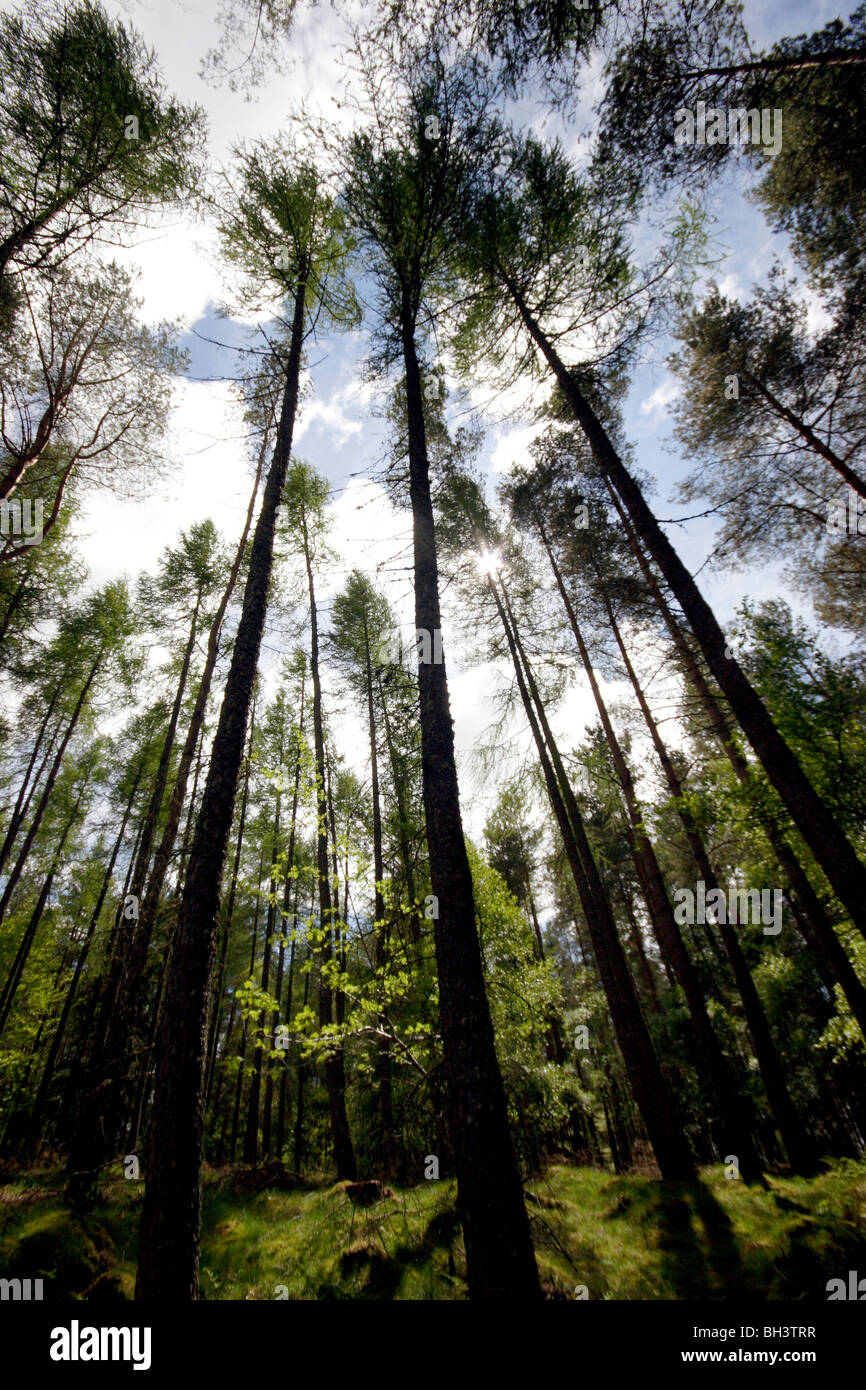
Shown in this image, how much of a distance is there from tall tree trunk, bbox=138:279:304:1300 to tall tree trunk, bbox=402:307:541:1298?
2070 millimetres

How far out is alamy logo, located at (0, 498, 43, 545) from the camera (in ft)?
23.2

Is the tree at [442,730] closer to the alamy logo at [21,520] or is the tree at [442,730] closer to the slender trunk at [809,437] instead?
the alamy logo at [21,520]

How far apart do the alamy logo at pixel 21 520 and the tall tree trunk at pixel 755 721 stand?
8.66 meters

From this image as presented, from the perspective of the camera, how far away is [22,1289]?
5.46 meters

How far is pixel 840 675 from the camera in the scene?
8336mm

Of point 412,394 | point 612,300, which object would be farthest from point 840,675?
point 412,394

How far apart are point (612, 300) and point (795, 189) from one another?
19.8 ft

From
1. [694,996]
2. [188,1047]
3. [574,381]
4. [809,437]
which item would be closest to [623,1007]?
[694,996]

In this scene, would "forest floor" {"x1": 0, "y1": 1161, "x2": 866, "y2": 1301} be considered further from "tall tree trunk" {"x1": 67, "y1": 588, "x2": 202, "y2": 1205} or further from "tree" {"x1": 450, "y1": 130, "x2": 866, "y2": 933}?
"tree" {"x1": 450, "y1": 130, "x2": 866, "y2": 933}

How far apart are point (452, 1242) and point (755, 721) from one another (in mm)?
8707

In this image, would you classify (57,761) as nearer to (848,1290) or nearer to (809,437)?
(848,1290)
